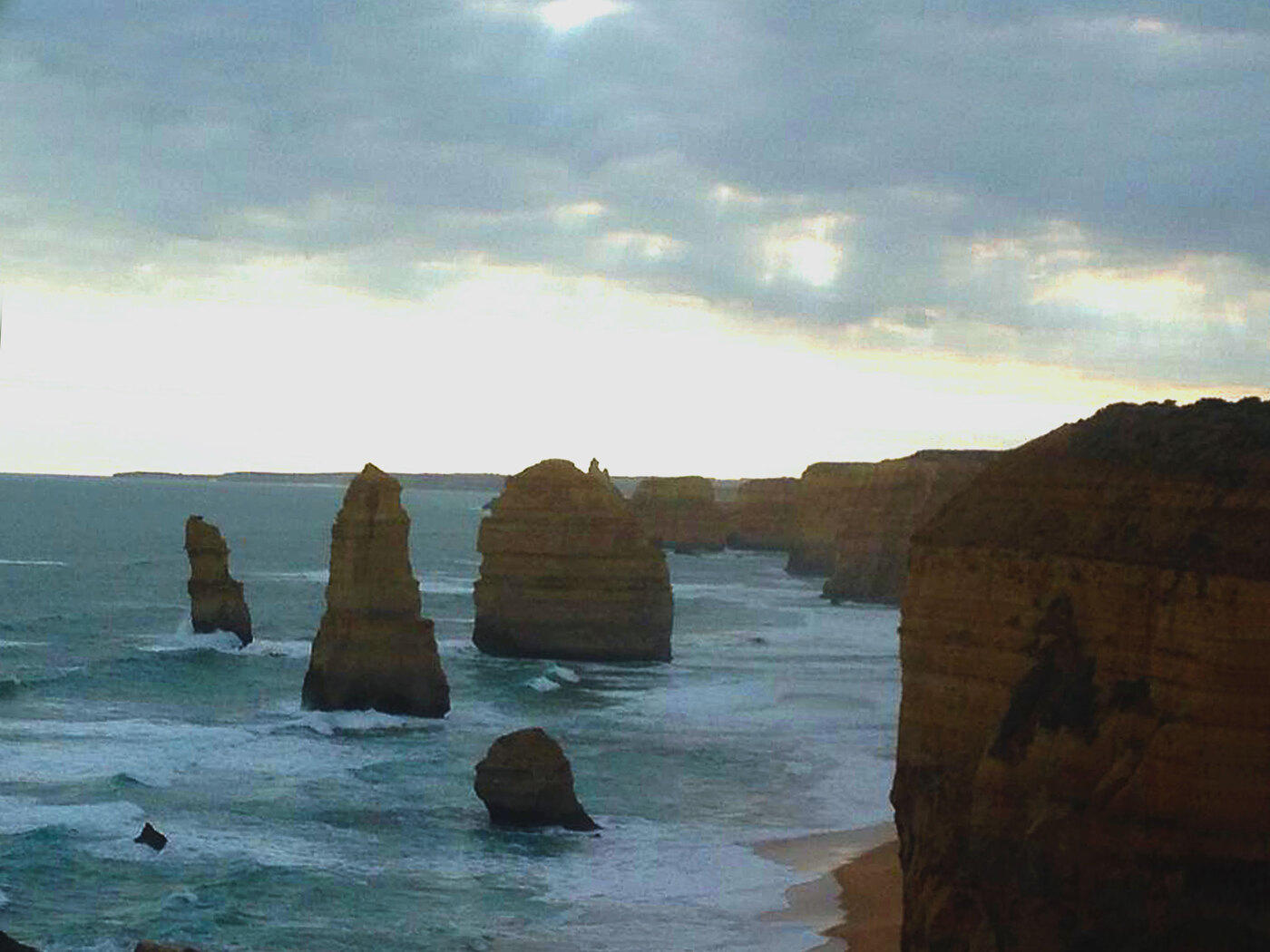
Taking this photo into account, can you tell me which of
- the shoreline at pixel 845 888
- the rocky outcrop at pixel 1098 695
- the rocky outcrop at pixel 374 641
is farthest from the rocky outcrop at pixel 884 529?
the rocky outcrop at pixel 1098 695

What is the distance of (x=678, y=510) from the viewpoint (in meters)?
160

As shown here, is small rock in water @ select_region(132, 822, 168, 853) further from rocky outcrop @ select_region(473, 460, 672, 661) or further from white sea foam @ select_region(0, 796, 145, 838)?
rocky outcrop @ select_region(473, 460, 672, 661)

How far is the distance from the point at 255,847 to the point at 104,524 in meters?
163

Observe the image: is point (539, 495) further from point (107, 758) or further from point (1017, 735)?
point (1017, 735)

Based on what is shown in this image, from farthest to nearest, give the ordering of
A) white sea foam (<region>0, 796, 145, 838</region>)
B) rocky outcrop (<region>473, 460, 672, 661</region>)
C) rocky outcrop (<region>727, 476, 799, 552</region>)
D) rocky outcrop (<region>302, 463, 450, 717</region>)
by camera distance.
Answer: rocky outcrop (<region>727, 476, 799, 552</region>), rocky outcrop (<region>473, 460, 672, 661</region>), rocky outcrop (<region>302, 463, 450, 717</region>), white sea foam (<region>0, 796, 145, 838</region>)

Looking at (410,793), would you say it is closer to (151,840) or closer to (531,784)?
(531,784)

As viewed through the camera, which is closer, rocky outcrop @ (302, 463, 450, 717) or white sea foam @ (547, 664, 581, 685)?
rocky outcrop @ (302, 463, 450, 717)

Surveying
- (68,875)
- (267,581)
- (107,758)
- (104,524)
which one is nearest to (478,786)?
(68,875)

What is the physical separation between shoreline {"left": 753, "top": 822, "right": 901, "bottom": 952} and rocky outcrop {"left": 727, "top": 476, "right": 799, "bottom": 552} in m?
132

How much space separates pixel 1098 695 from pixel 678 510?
14202 cm

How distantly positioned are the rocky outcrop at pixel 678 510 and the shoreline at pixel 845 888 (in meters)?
123

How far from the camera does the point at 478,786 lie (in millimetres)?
35156

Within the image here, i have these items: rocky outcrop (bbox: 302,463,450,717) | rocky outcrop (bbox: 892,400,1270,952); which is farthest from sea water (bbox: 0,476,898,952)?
rocky outcrop (bbox: 892,400,1270,952)

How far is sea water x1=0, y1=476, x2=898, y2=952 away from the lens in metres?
28.5
